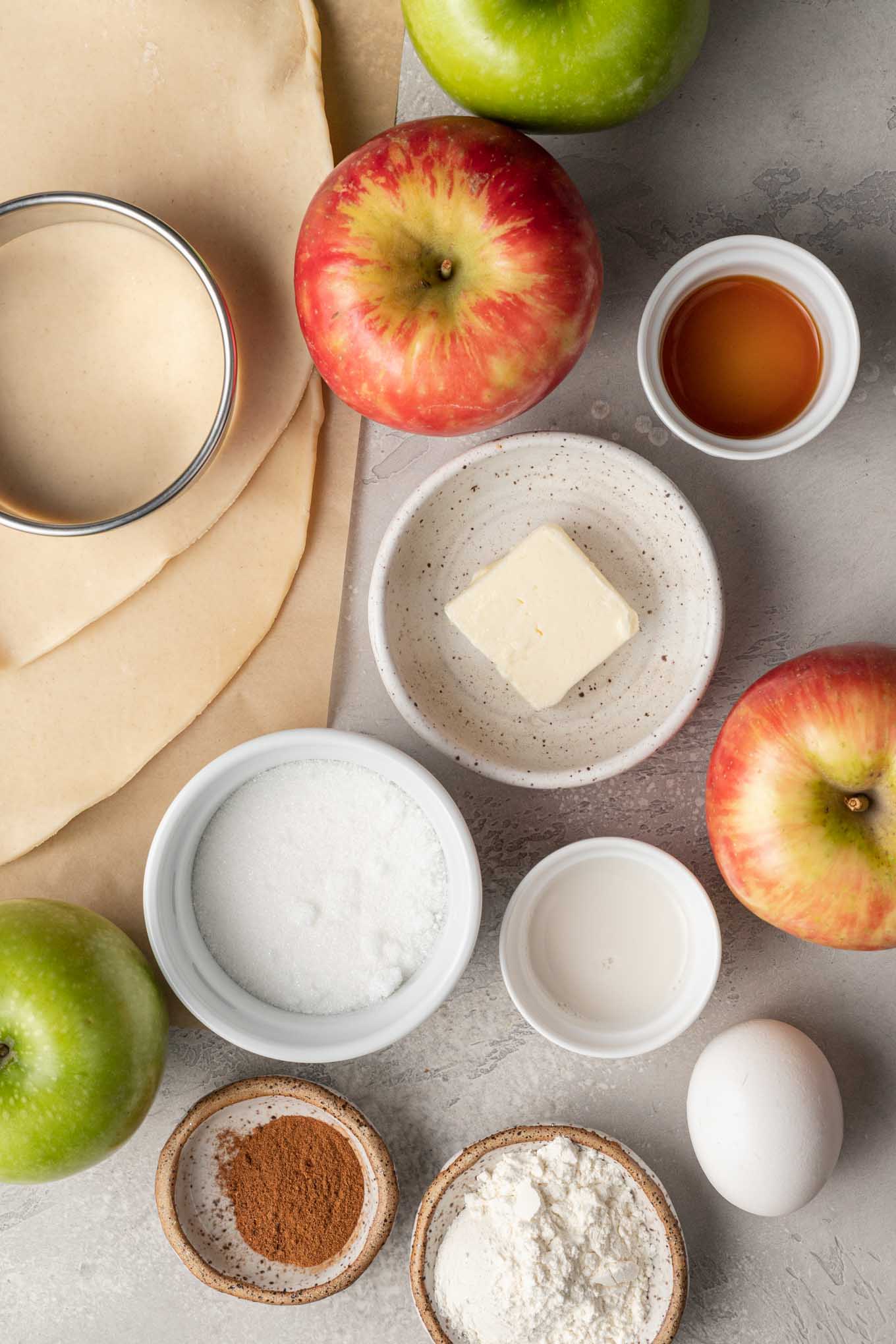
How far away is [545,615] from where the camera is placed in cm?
99

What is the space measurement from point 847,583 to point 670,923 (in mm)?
389

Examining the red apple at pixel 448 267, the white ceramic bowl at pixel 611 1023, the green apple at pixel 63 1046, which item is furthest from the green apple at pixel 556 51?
the green apple at pixel 63 1046

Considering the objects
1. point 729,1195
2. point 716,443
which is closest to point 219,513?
point 716,443

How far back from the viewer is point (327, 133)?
100cm

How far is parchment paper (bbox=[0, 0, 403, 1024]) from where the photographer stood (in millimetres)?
1030

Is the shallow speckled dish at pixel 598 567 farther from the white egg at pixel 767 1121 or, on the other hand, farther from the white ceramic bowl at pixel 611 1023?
the white egg at pixel 767 1121

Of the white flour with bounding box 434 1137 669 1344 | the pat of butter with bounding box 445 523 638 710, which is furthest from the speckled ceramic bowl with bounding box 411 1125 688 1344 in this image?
the pat of butter with bounding box 445 523 638 710

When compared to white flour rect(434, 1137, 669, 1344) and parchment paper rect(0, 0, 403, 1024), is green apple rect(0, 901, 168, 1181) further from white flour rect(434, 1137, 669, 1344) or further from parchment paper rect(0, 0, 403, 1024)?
white flour rect(434, 1137, 669, 1344)

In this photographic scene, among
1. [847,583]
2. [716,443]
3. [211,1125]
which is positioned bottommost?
[211,1125]

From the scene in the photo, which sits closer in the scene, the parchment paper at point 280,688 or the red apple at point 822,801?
the red apple at point 822,801

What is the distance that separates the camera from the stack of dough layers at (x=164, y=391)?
3.26 feet

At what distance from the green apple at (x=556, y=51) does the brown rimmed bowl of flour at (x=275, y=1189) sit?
93 centimetres

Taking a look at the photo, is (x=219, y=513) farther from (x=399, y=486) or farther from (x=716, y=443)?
(x=716, y=443)

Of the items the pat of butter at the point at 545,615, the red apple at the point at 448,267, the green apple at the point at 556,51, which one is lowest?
the pat of butter at the point at 545,615
